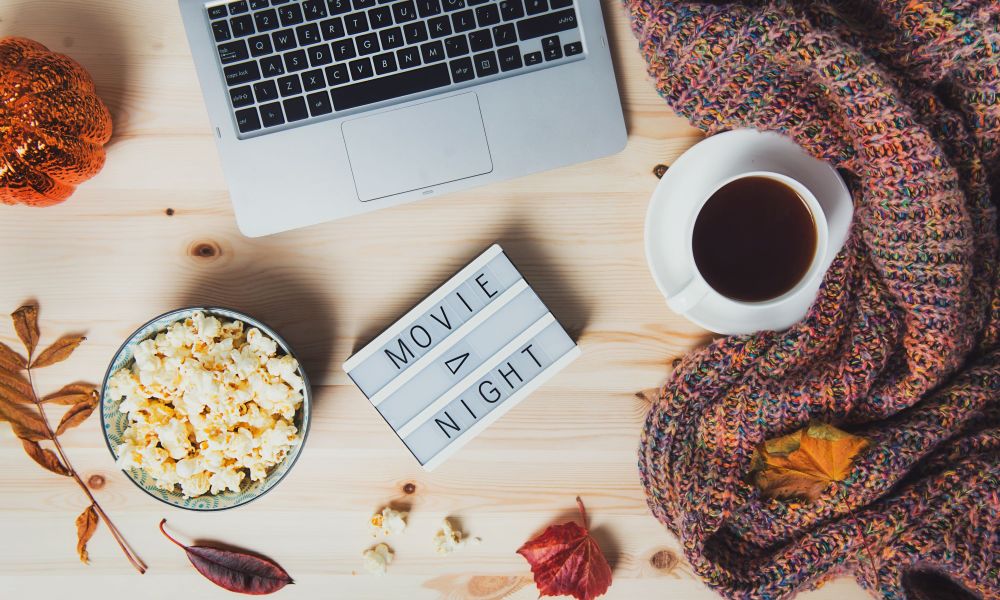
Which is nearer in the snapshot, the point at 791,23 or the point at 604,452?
the point at 791,23

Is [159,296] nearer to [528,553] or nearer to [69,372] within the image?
[69,372]

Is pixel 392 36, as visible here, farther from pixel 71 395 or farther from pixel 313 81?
pixel 71 395

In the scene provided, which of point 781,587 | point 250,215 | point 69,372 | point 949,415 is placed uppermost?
point 250,215

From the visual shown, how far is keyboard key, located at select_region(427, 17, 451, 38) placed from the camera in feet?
2.26

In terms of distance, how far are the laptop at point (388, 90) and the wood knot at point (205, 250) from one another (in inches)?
2.7

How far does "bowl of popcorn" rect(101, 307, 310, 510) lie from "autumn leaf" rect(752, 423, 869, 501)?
525 millimetres

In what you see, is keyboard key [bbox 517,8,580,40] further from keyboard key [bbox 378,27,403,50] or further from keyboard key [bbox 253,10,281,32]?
keyboard key [bbox 253,10,281,32]

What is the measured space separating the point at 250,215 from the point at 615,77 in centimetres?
44

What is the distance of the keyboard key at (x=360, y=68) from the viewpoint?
69cm

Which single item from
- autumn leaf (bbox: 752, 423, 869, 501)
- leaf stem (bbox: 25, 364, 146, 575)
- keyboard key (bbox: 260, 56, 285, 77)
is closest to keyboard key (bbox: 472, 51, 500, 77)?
keyboard key (bbox: 260, 56, 285, 77)

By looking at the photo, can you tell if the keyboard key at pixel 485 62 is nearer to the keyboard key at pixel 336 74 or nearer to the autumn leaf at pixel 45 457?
the keyboard key at pixel 336 74

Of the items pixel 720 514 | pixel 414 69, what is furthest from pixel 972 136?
pixel 414 69

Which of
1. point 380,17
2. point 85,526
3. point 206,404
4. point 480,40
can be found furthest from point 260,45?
point 85,526

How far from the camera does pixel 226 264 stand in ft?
2.48
